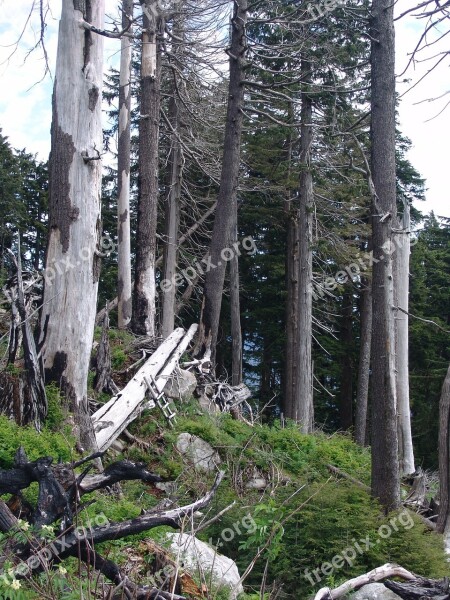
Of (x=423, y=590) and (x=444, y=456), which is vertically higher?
(x=444, y=456)

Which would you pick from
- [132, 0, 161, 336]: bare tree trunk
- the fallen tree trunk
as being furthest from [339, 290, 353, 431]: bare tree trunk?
the fallen tree trunk

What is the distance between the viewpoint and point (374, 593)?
5.76 m

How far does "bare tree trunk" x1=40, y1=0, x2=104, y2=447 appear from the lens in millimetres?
7684

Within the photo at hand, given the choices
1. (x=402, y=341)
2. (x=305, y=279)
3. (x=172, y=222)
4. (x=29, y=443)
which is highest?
(x=172, y=222)

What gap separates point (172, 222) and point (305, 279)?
223 inches

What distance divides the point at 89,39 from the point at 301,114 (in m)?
10.1

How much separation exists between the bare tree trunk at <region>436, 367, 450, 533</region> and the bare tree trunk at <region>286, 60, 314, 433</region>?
814cm

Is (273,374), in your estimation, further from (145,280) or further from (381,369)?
(381,369)

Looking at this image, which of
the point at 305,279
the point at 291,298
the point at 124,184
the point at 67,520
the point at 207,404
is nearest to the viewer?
the point at 67,520

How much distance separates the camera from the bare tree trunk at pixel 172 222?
19406 mm

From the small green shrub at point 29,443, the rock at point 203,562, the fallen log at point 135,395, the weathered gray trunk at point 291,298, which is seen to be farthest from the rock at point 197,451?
the weathered gray trunk at point 291,298

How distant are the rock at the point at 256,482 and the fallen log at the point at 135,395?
1877 millimetres

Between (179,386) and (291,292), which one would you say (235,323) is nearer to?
(291,292)

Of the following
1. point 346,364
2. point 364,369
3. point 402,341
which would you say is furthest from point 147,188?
point 346,364
